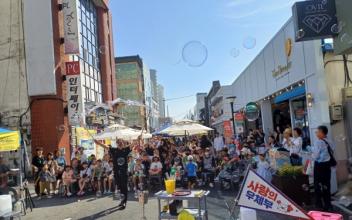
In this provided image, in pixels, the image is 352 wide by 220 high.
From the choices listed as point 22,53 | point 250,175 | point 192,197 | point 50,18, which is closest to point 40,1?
point 50,18

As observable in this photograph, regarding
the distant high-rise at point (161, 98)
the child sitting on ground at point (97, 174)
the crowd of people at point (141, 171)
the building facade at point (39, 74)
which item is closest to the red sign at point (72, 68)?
the building facade at point (39, 74)

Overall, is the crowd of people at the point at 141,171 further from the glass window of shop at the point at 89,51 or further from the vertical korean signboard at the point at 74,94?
the glass window of shop at the point at 89,51

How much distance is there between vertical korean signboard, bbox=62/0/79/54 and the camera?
2219 centimetres

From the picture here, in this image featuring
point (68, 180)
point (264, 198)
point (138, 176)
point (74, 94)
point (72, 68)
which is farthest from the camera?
point (72, 68)

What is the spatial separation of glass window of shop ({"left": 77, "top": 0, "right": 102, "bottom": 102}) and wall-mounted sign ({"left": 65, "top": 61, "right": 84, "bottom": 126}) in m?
3.57

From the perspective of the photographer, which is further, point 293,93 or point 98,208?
point 293,93

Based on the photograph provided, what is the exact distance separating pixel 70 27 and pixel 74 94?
3.84 metres

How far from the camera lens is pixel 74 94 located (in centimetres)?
2175

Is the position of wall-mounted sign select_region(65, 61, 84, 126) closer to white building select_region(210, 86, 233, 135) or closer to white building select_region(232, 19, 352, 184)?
white building select_region(232, 19, 352, 184)

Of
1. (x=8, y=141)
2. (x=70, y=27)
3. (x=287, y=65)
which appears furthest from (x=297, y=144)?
(x=70, y=27)

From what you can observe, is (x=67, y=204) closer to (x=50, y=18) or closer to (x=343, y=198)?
(x=343, y=198)

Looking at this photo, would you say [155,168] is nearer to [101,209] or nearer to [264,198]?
[101,209]

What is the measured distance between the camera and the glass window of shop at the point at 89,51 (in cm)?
2680

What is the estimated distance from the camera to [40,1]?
21.7m
